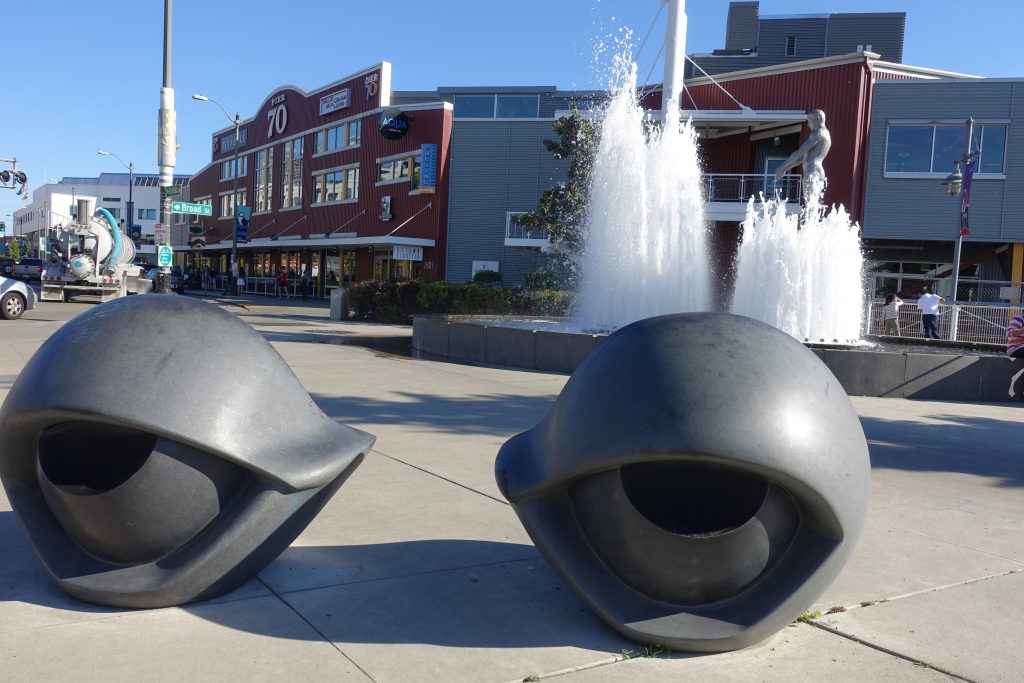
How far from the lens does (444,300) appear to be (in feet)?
78.7

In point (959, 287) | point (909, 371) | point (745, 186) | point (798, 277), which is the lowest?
point (909, 371)

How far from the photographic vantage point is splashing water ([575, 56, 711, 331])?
1647cm

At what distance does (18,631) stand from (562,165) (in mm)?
32366

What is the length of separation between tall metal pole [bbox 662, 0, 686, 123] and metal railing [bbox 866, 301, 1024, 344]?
7.68m

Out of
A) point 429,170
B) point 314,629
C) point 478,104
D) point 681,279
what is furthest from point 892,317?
point 478,104

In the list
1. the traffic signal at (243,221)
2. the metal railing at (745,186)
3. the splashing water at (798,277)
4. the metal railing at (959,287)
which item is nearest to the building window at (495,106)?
the metal railing at (745,186)

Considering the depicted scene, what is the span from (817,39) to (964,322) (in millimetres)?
27048

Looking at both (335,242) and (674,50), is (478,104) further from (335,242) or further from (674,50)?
(674,50)

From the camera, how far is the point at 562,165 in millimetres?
34312

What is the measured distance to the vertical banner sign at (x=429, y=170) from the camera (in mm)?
36469

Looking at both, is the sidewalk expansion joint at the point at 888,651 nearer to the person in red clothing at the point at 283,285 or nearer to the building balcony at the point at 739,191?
the building balcony at the point at 739,191

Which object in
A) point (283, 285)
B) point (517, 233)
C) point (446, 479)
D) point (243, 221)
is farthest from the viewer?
point (243, 221)

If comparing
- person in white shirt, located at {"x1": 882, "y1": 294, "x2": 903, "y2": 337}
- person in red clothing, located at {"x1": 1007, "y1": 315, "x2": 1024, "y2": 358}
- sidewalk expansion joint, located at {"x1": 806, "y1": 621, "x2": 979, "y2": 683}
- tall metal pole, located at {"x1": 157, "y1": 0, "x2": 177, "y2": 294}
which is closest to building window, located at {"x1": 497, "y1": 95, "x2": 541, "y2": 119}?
person in white shirt, located at {"x1": 882, "y1": 294, "x2": 903, "y2": 337}

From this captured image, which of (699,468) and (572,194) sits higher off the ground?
(572,194)
